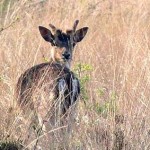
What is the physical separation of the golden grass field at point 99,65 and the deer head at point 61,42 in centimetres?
19

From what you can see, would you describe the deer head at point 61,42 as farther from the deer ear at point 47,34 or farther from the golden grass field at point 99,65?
the golden grass field at point 99,65

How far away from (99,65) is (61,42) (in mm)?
569

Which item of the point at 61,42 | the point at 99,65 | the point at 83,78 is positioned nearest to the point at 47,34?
the point at 61,42

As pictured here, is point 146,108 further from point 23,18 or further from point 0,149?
point 23,18

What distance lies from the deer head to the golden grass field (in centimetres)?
19

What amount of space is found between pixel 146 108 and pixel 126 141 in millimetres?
688

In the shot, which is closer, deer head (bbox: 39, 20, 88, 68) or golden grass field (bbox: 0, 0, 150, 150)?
golden grass field (bbox: 0, 0, 150, 150)

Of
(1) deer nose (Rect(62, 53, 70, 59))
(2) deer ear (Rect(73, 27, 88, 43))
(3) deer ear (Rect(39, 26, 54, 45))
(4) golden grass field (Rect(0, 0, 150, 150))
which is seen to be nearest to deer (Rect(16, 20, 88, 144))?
(4) golden grass field (Rect(0, 0, 150, 150))

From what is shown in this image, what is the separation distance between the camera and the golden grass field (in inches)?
219

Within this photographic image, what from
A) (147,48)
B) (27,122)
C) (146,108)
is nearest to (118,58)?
(147,48)

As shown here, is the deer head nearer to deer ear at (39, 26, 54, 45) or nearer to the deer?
deer ear at (39, 26, 54, 45)

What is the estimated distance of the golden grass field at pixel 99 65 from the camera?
5574mm

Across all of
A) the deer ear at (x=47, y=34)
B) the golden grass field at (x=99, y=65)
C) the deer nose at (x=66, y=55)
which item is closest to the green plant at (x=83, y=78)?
the golden grass field at (x=99, y=65)

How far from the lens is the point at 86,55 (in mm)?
8594
